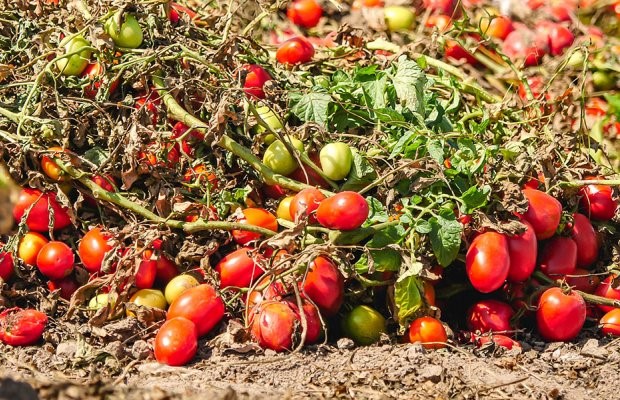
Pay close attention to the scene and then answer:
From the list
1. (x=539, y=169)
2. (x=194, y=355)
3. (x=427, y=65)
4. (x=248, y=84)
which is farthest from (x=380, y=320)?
(x=427, y=65)

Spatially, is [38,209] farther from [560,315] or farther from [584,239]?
[584,239]

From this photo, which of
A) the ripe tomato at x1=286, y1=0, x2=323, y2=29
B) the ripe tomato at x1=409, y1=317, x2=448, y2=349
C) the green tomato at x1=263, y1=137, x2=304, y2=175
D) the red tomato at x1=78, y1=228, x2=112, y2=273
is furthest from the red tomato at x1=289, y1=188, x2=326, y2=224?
Answer: the ripe tomato at x1=286, y1=0, x2=323, y2=29

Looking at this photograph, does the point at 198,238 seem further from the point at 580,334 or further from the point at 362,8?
the point at 362,8

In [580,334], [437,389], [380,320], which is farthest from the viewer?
[580,334]

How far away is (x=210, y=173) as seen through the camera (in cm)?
374

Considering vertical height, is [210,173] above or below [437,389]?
above

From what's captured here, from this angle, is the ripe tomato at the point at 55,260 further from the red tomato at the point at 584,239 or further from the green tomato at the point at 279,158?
the red tomato at the point at 584,239

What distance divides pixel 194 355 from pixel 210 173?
795 millimetres

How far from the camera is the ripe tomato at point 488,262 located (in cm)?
341

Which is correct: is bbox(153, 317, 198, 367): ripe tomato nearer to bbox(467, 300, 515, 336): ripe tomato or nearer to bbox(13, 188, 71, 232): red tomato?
bbox(13, 188, 71, 232): red tomato

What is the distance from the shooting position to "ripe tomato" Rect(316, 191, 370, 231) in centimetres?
326

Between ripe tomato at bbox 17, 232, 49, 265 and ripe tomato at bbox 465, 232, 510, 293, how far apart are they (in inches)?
63.5

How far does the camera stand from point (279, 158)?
3.67 m

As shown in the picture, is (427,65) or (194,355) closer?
(194,355)
